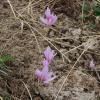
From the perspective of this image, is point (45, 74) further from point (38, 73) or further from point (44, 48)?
point (44, 48)

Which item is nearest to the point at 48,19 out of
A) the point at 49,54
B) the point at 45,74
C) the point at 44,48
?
the point at 44,48

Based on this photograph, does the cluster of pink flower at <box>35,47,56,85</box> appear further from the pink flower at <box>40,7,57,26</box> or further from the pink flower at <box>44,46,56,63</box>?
the pink flower at <box>40,7,57,26</box>

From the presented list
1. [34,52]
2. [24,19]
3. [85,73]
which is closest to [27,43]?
[34,52]

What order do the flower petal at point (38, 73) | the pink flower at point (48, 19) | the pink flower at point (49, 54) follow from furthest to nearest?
the pink flower at point (48, 19)
the pink flower at point (49, 54)
the flower petal at point (38, 73)

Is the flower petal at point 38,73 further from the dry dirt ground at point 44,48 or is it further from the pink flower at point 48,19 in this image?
the pink flower at point 48,19

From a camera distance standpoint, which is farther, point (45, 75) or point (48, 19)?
point (48, 19)

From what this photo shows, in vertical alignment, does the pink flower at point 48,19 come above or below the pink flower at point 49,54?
above

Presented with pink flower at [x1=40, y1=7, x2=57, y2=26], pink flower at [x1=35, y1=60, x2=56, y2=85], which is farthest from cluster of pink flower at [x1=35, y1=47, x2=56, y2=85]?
pink flower at [x1=40, y1=7, x2=57, y2=26]

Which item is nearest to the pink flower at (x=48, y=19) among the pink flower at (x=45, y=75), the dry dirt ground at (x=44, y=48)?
the dry dirt ground at (x=44, y=48)
